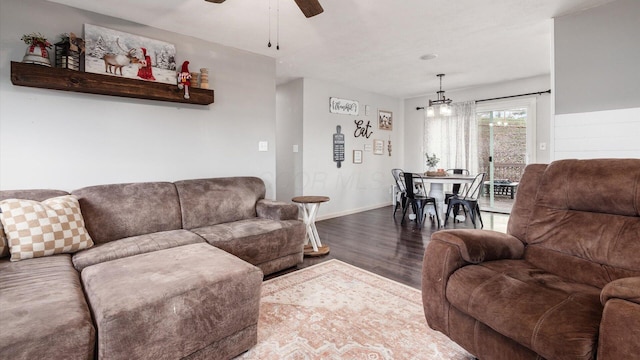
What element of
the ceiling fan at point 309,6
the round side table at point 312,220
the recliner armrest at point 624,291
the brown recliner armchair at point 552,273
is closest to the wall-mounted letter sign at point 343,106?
the round side table at point 312,220

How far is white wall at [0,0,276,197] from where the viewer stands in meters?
2.40

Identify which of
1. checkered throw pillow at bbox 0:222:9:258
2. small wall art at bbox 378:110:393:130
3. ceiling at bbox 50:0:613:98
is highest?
ceiling at bbox 50:0:613:98

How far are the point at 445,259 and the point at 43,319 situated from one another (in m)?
1.82

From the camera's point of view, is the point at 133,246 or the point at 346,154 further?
the point at 346,154

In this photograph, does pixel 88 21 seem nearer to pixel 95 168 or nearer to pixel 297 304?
pixel 95 168

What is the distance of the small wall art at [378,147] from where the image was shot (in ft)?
21.3

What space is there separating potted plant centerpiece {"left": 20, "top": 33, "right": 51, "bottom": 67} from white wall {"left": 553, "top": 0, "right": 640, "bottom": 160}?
4.49m

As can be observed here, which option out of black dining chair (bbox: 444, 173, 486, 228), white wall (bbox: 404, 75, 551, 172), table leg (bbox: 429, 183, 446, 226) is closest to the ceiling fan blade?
black dining chair (bbox: 444, 173, 486, 228)

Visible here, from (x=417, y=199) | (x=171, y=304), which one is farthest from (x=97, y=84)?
(x=417, y=199)

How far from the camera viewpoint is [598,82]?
2.65 metres

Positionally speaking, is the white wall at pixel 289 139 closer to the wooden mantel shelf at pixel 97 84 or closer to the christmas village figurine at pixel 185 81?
the wooden mantel shelf at pixel 97 84

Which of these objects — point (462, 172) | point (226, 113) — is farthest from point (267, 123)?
point (462, 172)

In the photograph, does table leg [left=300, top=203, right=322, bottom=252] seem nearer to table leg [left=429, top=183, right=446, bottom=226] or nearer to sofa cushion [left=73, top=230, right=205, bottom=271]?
sofa cushion [left=73, top=230, right=205, bottom=271]

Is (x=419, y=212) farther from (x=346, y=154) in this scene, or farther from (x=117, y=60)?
(x=117, y=60)
